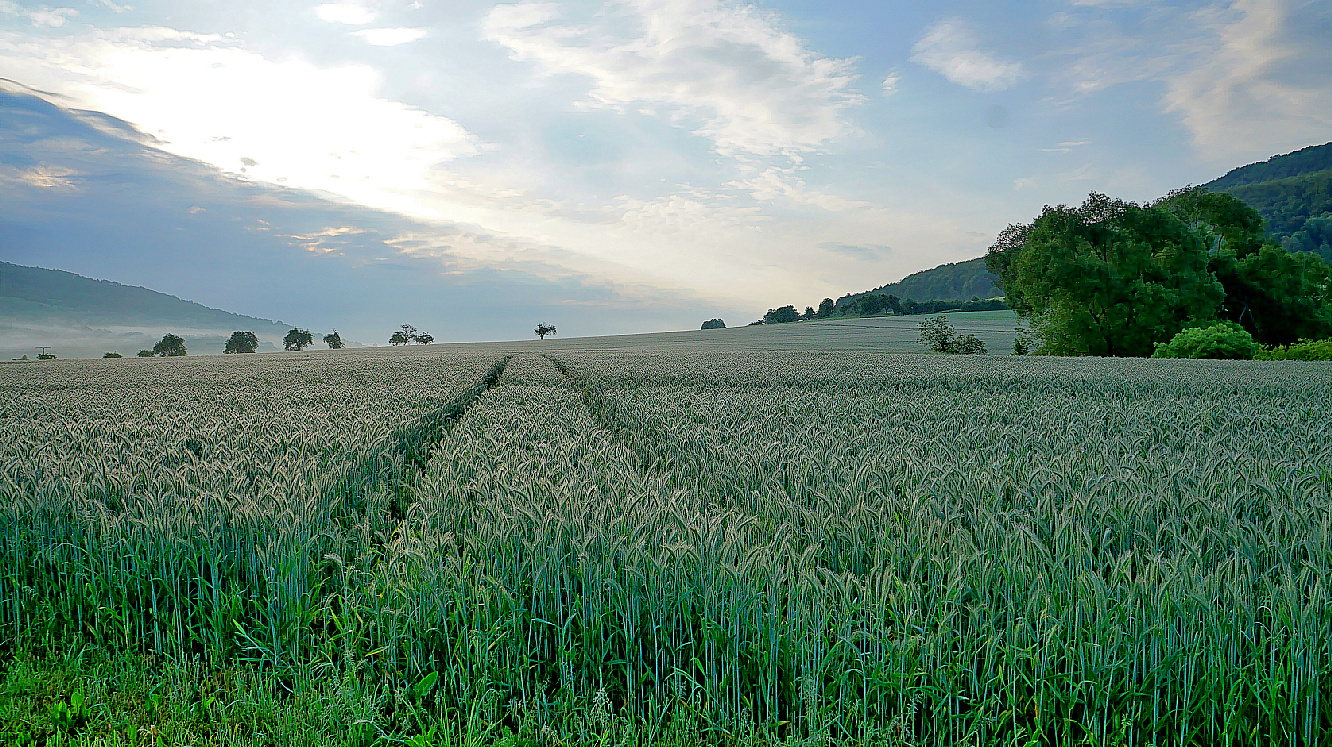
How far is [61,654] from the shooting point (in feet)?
11.3

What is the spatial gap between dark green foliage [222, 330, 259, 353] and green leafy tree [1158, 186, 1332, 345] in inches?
4160

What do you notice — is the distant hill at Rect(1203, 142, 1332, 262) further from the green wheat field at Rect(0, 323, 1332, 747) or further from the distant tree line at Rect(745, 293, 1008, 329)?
the green wheat field at Rect(0, 323, 1332, 747)

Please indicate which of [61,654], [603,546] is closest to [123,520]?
[61,654]

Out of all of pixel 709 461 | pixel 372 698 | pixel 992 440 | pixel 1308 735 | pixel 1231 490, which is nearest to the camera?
pixel 1308 735


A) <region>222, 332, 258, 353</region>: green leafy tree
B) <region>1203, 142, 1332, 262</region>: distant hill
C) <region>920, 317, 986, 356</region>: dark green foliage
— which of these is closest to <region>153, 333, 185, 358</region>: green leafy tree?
<region>222, 332, 258, 353</region>: green leafy tree

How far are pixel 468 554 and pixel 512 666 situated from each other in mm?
585

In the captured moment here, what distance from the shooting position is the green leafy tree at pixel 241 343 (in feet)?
295

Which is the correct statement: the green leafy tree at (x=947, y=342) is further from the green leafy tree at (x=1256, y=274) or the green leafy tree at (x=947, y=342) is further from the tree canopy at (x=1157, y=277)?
the green leafy tree at (x=1256, y=274)

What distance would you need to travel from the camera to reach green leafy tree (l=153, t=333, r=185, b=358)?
3221 inches

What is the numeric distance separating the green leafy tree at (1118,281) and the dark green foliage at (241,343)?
95715 millimetres

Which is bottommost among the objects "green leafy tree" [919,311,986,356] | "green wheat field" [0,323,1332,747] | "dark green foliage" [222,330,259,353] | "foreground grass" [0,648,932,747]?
"foreground grass" [0,648,932,747]

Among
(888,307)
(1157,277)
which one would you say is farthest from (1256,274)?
(888,307)

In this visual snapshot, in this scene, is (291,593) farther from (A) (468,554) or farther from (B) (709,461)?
(B) (709,461)

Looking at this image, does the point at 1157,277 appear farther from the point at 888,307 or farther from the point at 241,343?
the point at 241,343
